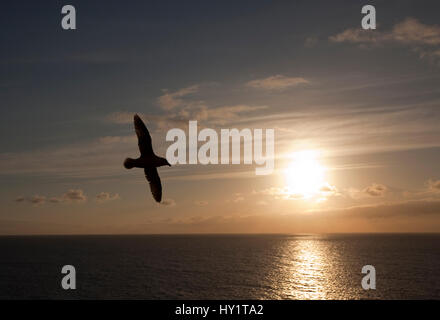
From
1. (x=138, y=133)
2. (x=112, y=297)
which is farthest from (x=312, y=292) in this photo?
(x=138, y=133)

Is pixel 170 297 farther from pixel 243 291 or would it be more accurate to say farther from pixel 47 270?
pixel 47 270

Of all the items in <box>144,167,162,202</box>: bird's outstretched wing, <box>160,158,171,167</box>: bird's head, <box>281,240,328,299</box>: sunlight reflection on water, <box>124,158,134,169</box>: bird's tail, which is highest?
<box>124,158,134,169</box>: bird's tail

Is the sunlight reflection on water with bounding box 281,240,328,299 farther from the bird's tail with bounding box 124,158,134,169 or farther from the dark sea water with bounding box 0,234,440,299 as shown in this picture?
the bird's tail with bounding box 124,158,134,169

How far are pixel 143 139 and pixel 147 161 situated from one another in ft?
2.12

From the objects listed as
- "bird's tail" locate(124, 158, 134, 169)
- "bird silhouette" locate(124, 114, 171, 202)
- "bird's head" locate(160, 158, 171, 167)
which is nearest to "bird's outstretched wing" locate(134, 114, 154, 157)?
"bird silhouette" locate(124, 114, 171, 202)

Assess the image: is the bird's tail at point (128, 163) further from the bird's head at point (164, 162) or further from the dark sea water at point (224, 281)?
the dark sea water at point (224, 281)

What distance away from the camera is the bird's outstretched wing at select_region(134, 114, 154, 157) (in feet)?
39.3

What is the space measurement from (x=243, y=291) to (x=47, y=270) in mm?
87331

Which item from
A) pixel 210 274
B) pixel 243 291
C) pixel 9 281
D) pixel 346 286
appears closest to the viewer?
pixel 243 291

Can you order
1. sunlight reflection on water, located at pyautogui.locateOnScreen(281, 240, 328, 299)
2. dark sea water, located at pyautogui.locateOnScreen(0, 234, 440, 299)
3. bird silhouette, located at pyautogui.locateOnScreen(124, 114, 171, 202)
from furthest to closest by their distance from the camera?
sunlight reflection on water, located at pyautogui.locateOnScreen(281, 240, 328, 299) < dark sea water, located at pyautogui.locateOnScreen(0, 234, 440, 299) < bird silhouette, located at pyautogui.locateOnScreen(124, 114, 171, 202)

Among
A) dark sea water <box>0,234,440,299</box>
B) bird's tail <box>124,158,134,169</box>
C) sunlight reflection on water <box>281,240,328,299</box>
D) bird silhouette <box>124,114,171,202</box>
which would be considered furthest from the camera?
sunlight reflection on water <box>281,240,328,299</box>

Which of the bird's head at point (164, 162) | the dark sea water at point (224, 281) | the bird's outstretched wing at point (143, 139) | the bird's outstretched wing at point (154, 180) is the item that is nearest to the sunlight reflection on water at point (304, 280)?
the dark sea water at point (224, 281)

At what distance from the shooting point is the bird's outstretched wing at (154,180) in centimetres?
1261

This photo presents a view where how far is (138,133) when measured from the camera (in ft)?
40.3
